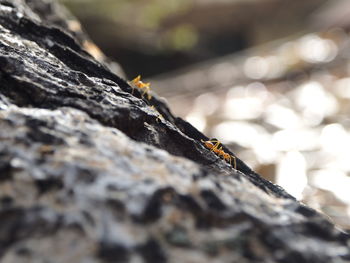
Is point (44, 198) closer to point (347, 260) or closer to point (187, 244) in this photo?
point (187, 244)

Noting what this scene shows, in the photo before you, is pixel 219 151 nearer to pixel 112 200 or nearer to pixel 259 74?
pixel 112 200

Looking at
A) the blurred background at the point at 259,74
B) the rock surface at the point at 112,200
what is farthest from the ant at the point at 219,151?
the blurred background at the point at 259,74

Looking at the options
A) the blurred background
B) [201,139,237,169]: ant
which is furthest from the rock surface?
the blurred background

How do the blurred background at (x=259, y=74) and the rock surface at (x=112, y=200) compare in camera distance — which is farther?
the blurred background at (x=259, y=74)

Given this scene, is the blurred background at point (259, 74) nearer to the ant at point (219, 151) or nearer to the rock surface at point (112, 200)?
the ant at point (219, 151)

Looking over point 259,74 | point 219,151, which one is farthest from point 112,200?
point 259,74

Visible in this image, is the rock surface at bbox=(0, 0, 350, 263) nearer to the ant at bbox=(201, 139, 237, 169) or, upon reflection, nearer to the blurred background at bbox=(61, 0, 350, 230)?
the ant at bbox=(201, 139, 237, 169)
